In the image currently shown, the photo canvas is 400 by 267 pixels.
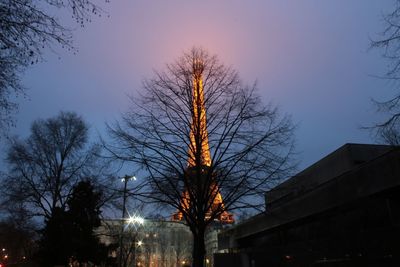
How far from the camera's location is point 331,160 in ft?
112

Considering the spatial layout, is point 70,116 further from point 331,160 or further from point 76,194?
point 331,160

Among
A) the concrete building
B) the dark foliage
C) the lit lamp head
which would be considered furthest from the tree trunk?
the dark foliage

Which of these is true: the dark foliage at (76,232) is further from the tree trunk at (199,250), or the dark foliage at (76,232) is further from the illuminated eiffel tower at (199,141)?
the tree trunk at (199,250)

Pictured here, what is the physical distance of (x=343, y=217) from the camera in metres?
22.2

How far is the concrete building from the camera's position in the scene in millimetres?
13922

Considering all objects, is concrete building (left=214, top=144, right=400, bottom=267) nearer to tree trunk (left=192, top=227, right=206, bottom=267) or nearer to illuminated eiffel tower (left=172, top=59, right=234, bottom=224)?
illuminated eiffel tower (left=172, top=59, right=234, bottom=224)

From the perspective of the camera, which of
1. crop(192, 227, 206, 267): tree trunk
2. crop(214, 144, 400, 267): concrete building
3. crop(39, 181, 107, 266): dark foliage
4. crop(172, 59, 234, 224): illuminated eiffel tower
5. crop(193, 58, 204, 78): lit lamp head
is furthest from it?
crop(39, 181, 107, 266): dark foliage

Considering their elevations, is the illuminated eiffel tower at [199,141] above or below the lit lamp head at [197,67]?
below

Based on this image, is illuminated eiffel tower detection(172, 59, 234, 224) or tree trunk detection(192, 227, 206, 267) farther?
illuminated eiffel tower detection(172, 59, 234, 224)

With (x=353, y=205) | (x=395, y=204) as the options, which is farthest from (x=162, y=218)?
(x=395, y=204)

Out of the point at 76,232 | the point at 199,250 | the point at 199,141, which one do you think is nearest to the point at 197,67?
the point at 199,141

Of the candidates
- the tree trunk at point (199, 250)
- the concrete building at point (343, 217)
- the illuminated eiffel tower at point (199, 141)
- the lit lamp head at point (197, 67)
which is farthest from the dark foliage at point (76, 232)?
the lit lamp head at point (197, 67)

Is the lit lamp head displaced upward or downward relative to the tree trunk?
upward

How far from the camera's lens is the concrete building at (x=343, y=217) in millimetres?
13922
